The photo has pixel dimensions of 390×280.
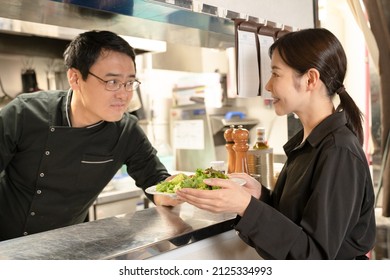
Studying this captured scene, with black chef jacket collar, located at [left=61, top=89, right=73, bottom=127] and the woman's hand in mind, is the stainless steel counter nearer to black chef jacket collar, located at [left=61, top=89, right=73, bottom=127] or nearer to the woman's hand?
the woman's hand

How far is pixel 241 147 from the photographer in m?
1.63

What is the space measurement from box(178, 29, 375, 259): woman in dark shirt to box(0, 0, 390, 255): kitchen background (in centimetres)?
48

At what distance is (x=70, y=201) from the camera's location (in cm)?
177

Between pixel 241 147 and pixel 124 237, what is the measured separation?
69cm

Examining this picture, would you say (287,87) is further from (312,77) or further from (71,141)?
(71,141)

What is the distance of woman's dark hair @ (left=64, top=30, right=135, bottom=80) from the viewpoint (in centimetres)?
158

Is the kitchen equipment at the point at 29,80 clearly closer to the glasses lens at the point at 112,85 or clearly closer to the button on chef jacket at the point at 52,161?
the button on chef jacket at the point at 52,161

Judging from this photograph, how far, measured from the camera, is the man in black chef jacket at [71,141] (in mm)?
1595

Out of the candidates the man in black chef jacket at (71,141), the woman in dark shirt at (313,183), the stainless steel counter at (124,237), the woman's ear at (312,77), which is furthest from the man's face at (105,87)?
the woman's ear at (312,77)

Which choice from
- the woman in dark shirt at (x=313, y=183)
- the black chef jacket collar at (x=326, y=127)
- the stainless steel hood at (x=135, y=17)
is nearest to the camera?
the woman in dark shirt at (x=313, y=183)

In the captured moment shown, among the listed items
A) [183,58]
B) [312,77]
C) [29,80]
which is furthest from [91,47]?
[183,58]

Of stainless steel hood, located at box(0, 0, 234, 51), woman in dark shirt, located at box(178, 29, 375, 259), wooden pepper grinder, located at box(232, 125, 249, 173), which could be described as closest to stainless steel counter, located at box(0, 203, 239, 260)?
woman in dark shirt, located at box(178, 29, 375, 259)

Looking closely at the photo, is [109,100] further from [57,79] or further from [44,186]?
[57,79]

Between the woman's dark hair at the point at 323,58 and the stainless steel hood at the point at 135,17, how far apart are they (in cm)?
41
